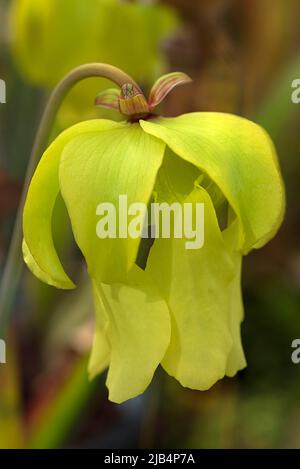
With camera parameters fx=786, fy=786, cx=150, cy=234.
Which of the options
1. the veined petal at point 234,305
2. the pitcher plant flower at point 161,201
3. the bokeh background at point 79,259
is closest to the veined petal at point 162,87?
the pitcher plant flower at point 161,201

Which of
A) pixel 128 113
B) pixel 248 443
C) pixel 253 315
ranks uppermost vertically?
pixel 128 113

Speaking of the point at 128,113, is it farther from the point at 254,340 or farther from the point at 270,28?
the point at 270,28

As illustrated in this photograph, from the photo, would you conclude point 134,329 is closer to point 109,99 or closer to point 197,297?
point 197,297

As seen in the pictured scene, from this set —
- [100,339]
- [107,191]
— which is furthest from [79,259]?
[107,191]

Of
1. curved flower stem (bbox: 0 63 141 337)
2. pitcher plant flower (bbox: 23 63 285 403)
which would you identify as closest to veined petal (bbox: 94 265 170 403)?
pitcher plant flower (bbox: 23 63 285 403)

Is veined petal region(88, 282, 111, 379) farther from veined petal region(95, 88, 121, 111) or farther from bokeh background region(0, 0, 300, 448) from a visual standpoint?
bokeh background region(0, 0, 300, 448)
